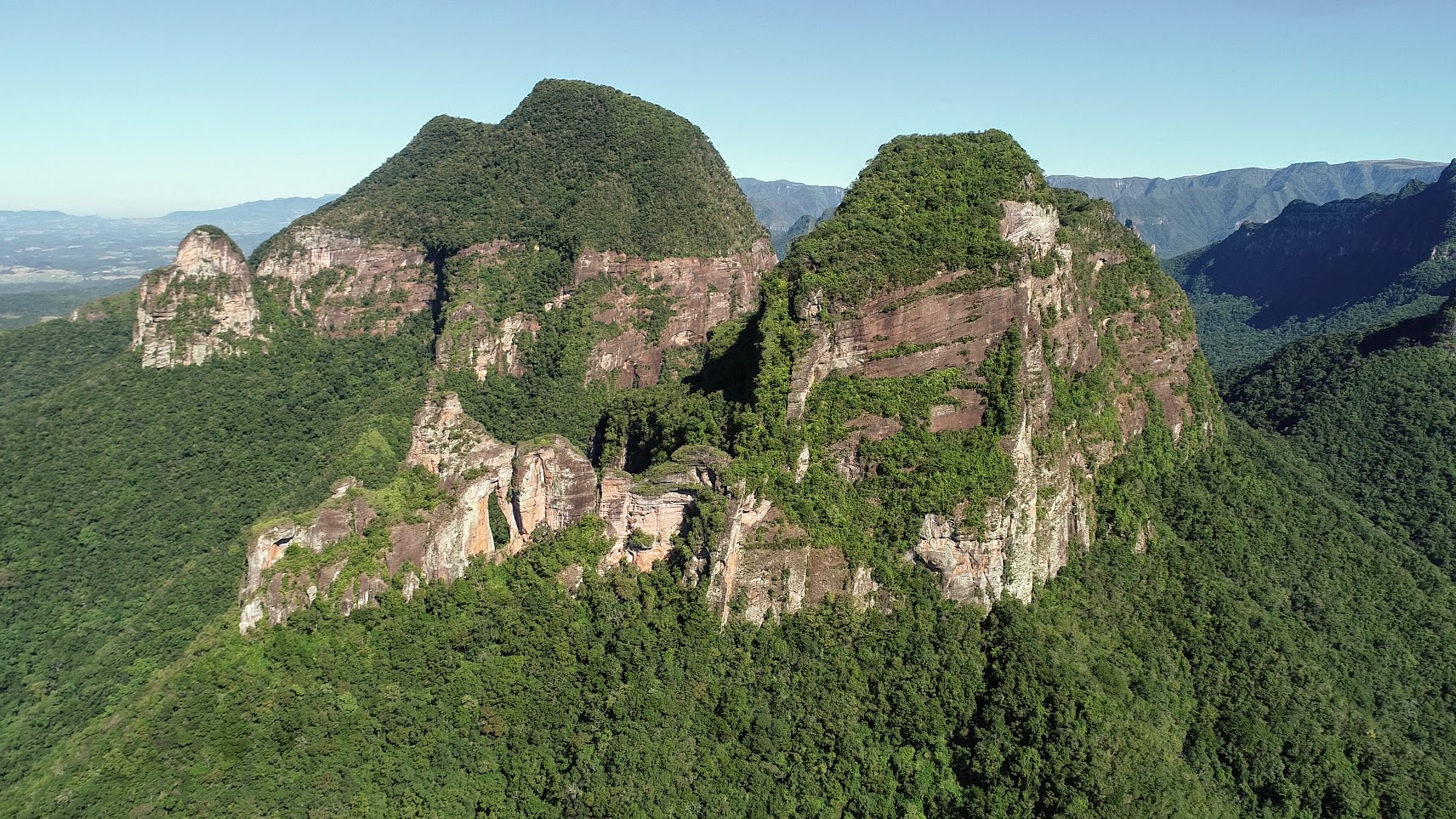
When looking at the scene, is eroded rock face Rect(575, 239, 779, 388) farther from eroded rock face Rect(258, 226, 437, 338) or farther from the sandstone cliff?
the sandstone cliff

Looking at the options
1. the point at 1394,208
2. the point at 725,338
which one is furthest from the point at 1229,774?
the point at 1394,208

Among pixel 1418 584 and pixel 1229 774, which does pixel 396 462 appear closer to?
pixel 1229 774

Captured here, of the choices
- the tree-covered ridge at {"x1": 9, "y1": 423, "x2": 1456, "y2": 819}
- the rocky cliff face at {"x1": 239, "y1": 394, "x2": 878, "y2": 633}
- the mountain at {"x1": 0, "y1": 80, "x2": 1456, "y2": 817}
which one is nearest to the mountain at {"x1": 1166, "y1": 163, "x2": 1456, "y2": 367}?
the mountain at {"x1": 0, "y1": 80, "x2": 1456, "y2": 817}

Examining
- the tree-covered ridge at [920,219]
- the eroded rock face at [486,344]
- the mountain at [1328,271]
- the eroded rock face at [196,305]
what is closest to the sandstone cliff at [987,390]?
the tree-covered ridge at [920,219]

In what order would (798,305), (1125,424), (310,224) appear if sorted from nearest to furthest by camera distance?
(798,305) < (1125,424) < (310,224)

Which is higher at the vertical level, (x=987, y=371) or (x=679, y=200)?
(x=679, y=200)

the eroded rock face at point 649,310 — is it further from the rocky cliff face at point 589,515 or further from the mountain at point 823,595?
the rocky cliff face at point 589,515

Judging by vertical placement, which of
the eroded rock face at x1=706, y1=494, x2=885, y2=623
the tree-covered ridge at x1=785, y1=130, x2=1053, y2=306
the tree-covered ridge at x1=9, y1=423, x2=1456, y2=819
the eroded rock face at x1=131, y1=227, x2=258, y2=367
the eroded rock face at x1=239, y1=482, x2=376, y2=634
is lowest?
the tree-covered ridge at x1=9, y1=423, x2=1456, y2=819
